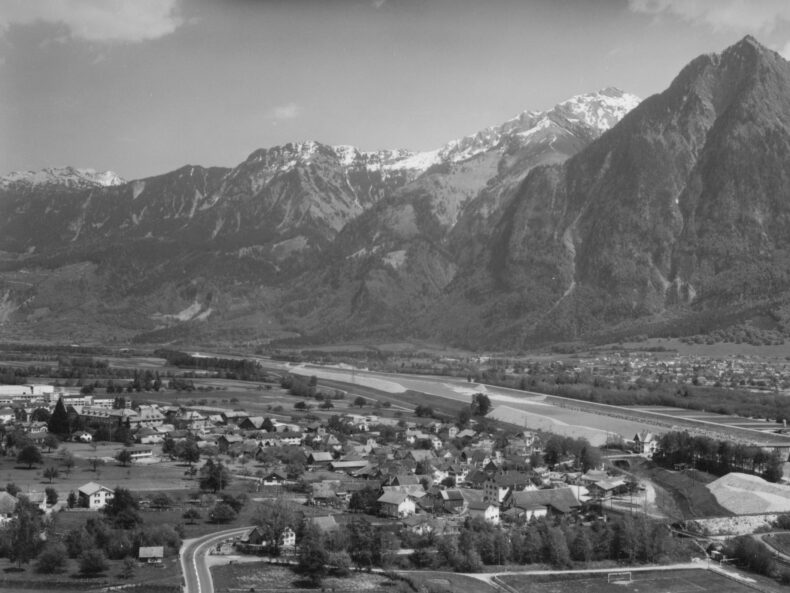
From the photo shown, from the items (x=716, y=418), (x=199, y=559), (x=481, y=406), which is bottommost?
(x=199, y=559)

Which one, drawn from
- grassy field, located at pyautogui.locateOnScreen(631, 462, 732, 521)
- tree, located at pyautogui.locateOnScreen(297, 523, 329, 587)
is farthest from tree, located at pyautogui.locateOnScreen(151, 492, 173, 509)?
grassy field, located at pyautogui.locateOnScreen(631, 462, 732, 521)

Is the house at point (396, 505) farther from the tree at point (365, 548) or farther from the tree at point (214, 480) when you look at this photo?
the tree at point (214, 480)

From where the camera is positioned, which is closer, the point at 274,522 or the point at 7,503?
the point at 274,522

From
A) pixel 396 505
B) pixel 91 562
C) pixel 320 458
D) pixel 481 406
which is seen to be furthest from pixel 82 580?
pixel 481 406

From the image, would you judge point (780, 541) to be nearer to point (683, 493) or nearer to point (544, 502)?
point (683, 493)

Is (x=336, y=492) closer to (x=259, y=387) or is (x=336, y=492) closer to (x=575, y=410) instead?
(x=575, y=410)

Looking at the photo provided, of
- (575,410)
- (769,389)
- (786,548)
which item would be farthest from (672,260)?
(786,548)
